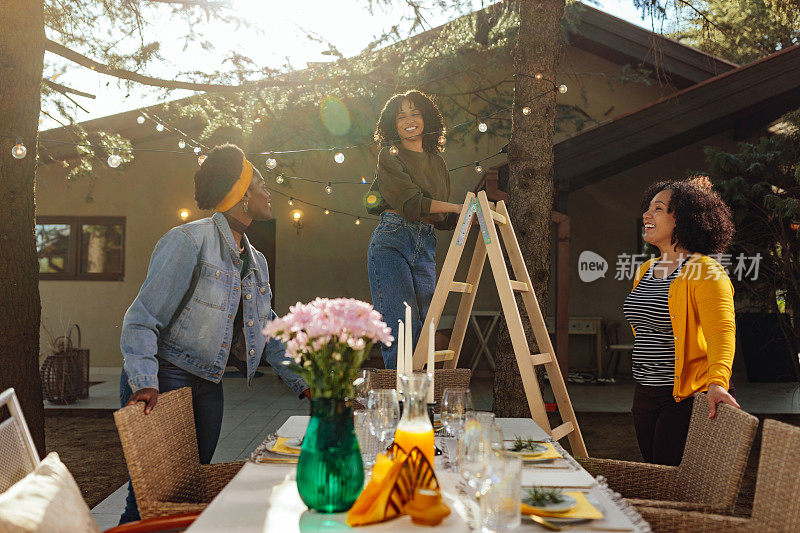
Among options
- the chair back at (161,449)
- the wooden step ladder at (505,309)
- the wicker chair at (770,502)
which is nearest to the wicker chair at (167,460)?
the chair back at (161,449)

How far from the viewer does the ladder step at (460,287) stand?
10.4ft

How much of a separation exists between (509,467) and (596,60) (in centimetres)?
920

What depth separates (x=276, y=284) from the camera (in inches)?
377

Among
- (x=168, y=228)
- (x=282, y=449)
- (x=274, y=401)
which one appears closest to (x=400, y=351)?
(x=282, y=449)

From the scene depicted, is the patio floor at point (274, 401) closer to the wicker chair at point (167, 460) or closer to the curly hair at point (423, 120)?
the wicker chair at point (167, 460)

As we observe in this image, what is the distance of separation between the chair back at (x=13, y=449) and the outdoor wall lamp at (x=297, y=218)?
24.8 ft

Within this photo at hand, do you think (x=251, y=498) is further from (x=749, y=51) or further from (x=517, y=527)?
(x=749, y=51)

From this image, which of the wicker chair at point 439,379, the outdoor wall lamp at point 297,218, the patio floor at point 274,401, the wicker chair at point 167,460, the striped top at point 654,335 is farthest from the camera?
the outdoor wall lamp at point 297,218

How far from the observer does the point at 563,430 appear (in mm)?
3072

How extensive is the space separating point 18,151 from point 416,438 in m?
2.86

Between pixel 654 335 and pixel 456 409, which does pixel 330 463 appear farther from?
pixel 654 335

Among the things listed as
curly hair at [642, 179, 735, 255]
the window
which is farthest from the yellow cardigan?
the window

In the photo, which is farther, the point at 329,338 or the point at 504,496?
the point at 329,338

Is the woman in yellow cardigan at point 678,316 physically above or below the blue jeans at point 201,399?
above
